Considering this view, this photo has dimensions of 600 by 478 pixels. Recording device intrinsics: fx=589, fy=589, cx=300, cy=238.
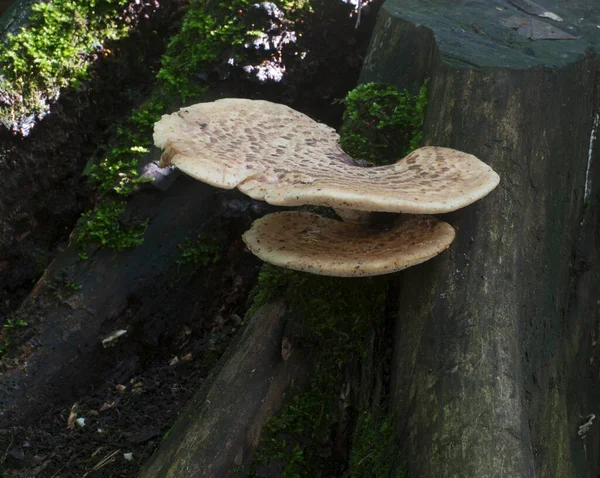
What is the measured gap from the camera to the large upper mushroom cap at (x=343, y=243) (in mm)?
2584

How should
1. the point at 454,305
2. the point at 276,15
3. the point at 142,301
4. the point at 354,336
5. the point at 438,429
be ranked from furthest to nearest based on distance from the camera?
the point at 276,15, the point at 142,301, the point at 354,336, the point at 454,305, the point at 438,429

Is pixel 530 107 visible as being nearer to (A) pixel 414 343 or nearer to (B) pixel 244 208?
(A) pixel 414 343

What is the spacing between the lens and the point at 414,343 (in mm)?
2742

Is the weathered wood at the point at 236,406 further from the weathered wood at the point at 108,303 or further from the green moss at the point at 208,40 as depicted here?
the green moss at the point at 208,40

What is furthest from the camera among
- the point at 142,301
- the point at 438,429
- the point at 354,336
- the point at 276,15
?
the point at 276,15

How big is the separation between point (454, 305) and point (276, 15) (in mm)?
2951

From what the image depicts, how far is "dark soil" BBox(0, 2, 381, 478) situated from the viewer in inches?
145

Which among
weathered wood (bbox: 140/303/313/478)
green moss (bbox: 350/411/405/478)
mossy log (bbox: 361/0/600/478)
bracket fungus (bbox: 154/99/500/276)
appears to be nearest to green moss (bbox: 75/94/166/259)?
bracket fungus (bbox: 154/99/500/276)

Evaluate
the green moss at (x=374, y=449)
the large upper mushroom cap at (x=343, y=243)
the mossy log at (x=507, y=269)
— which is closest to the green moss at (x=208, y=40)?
the mossy log at (x=507, y=269)

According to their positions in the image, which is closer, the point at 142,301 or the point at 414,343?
the point at 414,343

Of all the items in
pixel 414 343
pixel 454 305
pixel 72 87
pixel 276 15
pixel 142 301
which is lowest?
pixel 142 301

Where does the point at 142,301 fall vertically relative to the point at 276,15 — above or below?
below

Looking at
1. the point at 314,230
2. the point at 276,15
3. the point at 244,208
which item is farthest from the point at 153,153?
the point at 314,230

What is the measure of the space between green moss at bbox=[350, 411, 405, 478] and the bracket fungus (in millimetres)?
735
